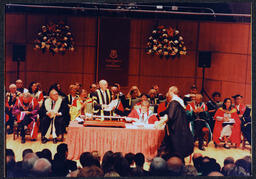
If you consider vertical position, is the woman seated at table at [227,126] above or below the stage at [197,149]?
above

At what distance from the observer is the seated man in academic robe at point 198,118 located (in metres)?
8.65

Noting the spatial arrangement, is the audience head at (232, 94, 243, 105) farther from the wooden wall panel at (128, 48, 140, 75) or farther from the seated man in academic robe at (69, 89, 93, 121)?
the seated man in academic robe at (69, 89, 93, 121)

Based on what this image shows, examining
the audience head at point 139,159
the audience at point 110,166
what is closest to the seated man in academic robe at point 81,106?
the audience at point 110,166

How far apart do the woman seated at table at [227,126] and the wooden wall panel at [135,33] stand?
8.97ft

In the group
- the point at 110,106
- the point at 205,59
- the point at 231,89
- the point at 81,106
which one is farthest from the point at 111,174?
the point at 231,89

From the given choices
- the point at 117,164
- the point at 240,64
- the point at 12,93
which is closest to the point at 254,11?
the point at 240,64

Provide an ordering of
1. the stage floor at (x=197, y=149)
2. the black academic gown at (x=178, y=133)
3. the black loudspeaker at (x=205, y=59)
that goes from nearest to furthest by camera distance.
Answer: the black academic gown at (x=178, y=133)
the stage floor at (x=197, y=149)
the black loudspeaker at (x=205, y=59)

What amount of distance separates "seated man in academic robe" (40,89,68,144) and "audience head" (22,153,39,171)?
2.17 meters

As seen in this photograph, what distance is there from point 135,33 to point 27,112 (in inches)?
134

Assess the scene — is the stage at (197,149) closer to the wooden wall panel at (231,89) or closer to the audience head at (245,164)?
the audience head at (245,164)

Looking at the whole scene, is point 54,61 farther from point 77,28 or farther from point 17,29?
point 17,29

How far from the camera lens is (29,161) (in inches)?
248

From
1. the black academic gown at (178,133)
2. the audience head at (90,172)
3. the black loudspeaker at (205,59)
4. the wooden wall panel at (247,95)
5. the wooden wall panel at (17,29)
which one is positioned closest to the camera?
the audience head at (90,172)

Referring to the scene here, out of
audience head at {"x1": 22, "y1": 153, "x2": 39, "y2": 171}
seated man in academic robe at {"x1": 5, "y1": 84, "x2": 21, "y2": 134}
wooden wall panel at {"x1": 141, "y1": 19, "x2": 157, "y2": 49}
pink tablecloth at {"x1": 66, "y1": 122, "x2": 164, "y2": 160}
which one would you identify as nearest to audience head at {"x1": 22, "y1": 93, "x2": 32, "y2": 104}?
seated man in academic robe at {"x1": 5, "y1": 84, "x2": 21, "y2": 134}
